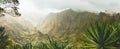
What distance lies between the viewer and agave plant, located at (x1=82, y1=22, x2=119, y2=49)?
1973 centimetres

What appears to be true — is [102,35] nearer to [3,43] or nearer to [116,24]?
[116,24]

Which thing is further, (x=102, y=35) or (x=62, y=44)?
(x=62, y=44)

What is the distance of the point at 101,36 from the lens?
66.1 ft

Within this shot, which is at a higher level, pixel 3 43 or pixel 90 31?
pixel 90 31

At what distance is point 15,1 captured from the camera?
3139cm

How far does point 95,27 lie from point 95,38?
805 mm

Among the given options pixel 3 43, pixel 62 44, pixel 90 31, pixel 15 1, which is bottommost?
pixel 3 43

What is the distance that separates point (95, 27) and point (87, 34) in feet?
2.50

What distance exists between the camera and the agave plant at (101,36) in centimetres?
1973

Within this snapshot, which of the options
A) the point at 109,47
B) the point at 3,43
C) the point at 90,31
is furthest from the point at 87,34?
the point at 3,43

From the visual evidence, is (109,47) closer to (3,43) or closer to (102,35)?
(102,35)

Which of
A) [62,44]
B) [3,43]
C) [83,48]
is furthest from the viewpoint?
[3,43]

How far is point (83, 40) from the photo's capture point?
20.9 m

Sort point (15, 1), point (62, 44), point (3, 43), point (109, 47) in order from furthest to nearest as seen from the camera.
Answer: point (3, 43), point (15, 1), point (62, 44), point (109, 47)
